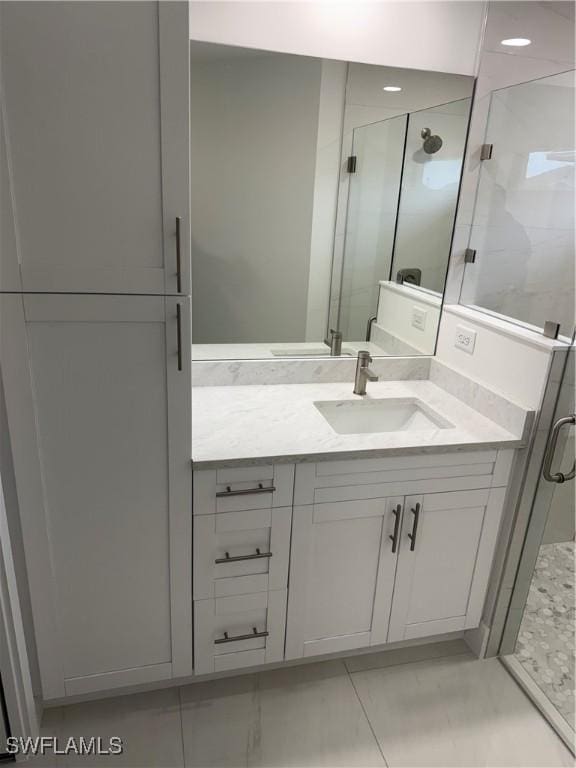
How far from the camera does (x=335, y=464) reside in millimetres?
1622

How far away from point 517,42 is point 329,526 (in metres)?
1.83

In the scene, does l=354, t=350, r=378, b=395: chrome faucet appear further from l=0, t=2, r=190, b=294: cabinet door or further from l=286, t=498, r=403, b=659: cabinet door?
l=0, t=2, r=190, b=294: cabinet door

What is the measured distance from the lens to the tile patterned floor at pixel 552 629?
194 cm

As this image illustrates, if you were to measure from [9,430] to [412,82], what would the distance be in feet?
5.75

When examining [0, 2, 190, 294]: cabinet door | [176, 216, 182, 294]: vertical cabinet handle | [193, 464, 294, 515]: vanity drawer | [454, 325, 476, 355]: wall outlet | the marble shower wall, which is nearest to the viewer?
[0, 2, 190, 294]: cabinet door

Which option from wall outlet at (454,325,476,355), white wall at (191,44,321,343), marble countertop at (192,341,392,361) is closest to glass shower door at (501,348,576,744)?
wall outlet at (454,325,476,355)

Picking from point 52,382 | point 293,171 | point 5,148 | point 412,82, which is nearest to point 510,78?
point 412,82

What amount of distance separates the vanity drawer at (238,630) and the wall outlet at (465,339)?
1100 mm

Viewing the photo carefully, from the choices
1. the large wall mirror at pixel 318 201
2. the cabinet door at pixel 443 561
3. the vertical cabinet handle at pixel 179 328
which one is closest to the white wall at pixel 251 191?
the large wall mirror at pixel 318 201

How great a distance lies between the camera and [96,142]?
1186 mm

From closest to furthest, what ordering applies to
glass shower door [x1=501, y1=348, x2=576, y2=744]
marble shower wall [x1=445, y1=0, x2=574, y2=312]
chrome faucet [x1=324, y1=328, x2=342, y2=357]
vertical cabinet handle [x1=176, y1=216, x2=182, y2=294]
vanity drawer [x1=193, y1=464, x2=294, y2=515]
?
vertical cabinet handle [x1=176, y1=216, x2=182, y2=294] < vanity drawer [x1=193, y1=464, x2=294, y2=515] < glass shower door [x1=501, y1=348, x2=576, y2=744] < marble shower wall [x1=445, y1=0, x2=574, y2=312] < chrome faucet [x1=324, y1=328, x2=342, y2=357]

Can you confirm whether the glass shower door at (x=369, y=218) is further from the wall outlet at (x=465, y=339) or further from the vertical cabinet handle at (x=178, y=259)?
the vertical cabinet handle at (x=178, y=259)

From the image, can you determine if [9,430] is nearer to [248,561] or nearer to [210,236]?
[248,561]

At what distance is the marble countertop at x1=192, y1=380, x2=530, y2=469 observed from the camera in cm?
157
